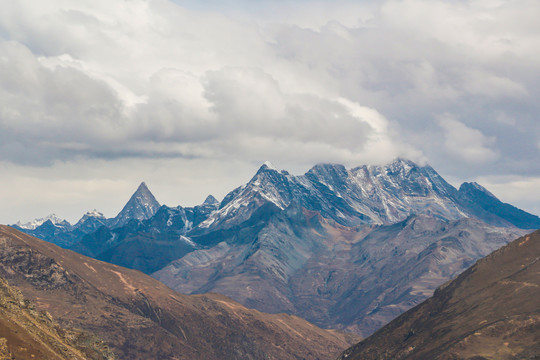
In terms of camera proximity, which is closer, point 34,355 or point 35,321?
point 34,355

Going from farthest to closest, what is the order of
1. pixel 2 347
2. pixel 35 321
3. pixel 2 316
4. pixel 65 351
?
1. pixel 35 321
2. pixel 65 351
3. pixel 2 316
4. pixel 2 347

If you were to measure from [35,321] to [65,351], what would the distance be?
70.4 feet

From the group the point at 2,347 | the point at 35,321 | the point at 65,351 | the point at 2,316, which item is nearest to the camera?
the point at 2,347

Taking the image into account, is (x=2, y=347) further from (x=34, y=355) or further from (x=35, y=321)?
(x=35, y=321)

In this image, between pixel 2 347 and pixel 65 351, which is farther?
pixel 65 351

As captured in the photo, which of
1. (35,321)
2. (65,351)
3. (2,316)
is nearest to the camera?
(2,316)

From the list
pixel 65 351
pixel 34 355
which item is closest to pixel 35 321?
pixel 65 351

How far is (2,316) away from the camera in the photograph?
16900 cm

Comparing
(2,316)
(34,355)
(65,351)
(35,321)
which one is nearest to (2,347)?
(34,355)

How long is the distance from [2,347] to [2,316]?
22.4 m

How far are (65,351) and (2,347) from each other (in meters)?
35.2

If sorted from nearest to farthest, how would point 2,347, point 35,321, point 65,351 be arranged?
point 2,347 < point 65,351 < point 35,321

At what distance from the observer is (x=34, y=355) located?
155 metres

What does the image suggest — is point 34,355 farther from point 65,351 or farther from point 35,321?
point 35,321
